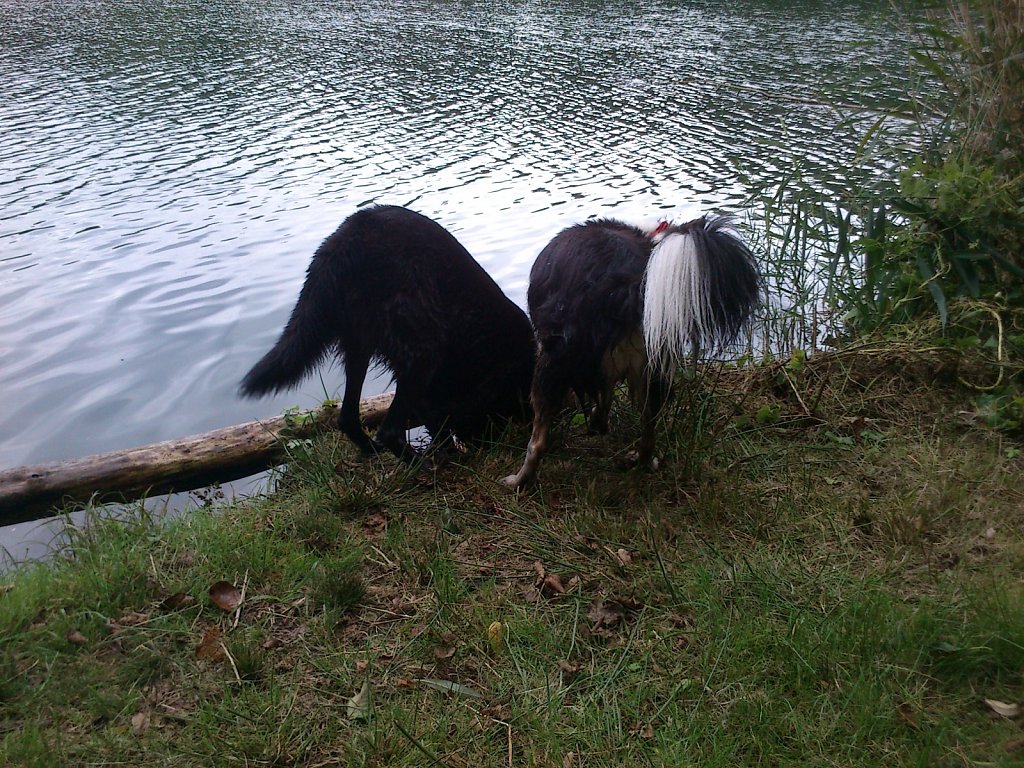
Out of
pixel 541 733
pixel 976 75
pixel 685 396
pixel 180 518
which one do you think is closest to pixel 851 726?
pixel 541 733

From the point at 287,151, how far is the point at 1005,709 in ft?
35.9

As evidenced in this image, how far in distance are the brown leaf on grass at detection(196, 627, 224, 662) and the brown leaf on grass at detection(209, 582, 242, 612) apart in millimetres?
170

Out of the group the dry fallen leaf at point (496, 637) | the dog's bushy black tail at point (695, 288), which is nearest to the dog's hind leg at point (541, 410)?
the dog's bushy black tail at point (695, 288)

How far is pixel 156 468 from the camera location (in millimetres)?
4230

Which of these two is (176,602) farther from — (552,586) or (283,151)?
(283,151)

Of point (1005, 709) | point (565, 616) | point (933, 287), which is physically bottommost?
point (565, 616)

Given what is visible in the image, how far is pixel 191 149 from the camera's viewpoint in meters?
11.5

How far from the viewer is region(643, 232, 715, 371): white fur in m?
3.19

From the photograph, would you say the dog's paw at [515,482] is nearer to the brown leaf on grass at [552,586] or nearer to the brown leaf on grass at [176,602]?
the brown leaf on grass at [552,586]

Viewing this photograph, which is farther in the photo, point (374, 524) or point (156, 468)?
point (156, 468)

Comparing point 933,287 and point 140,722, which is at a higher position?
point 933,287

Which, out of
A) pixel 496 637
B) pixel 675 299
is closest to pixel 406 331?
→ pixel 675 299

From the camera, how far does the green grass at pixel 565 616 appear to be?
2318 millimetres

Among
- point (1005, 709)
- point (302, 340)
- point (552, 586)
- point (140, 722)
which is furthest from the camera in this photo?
point (302, 340)
